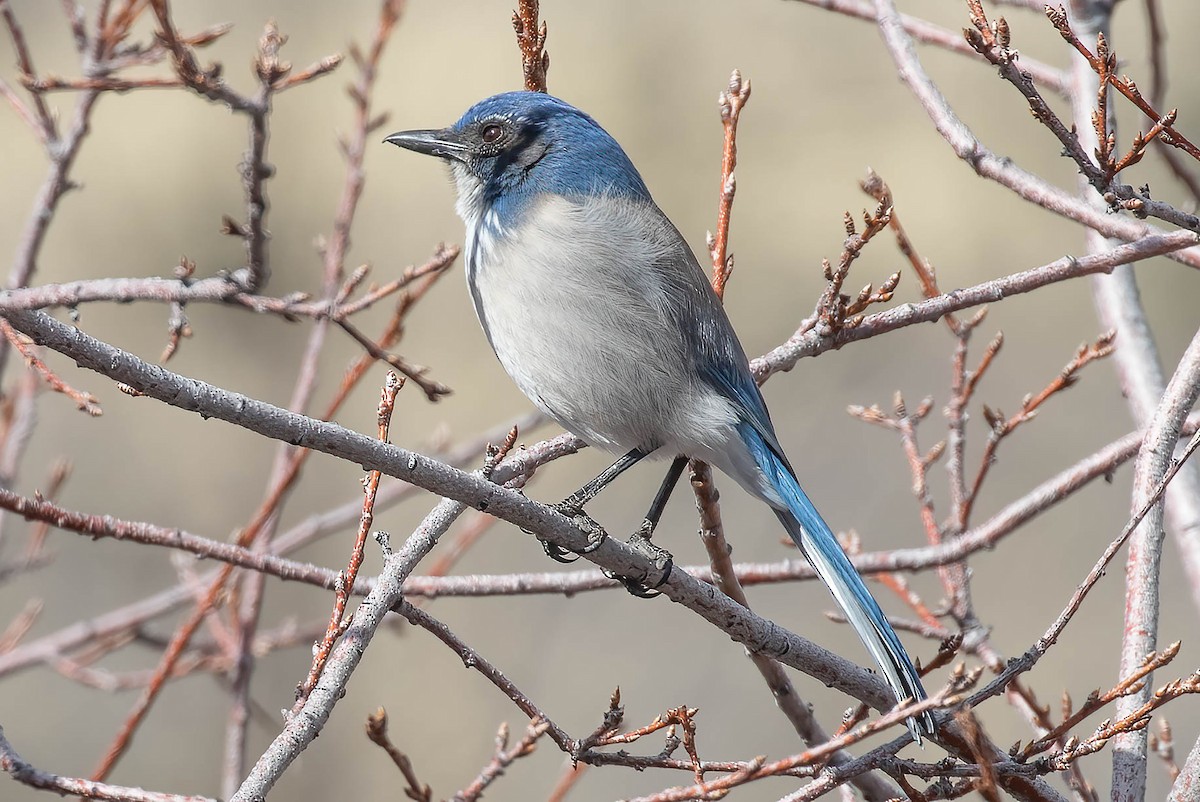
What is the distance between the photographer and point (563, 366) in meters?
3.31

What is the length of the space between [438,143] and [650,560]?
6.12ft

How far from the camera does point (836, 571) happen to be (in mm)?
3072

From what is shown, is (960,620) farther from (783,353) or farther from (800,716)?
(783,353)

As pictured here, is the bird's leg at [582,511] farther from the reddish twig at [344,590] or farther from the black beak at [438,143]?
the black beak at [438,143]

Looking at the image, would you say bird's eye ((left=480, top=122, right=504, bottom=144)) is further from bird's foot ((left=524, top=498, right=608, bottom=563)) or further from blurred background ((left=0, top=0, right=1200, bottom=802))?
blurred background ((left=0, top=0, right=1200, bottom=802))

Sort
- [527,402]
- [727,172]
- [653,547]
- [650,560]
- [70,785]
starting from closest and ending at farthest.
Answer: [70,785]
[650,560]
[653,547]
[727,172]
[527,402]

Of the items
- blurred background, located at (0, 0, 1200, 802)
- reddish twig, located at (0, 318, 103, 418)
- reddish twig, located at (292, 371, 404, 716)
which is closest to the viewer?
reddish twig, located at (292, 371, 404, 716)

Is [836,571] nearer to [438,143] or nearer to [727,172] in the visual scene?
[727,172]

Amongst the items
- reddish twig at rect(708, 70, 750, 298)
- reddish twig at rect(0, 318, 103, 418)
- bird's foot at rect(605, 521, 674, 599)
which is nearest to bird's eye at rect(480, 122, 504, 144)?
reddish twig at rect(708, 70, 750, 298)

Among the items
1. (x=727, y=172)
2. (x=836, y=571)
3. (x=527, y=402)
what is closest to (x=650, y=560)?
(x=836, y=571)

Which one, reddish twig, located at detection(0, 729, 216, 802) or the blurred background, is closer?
reddish twig, located at detection(0, 729, 216, 802)

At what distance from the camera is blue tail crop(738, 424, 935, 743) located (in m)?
2.81

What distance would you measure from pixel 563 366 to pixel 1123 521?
422cm

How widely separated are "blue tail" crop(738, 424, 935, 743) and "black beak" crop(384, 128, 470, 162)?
1.30 metres
